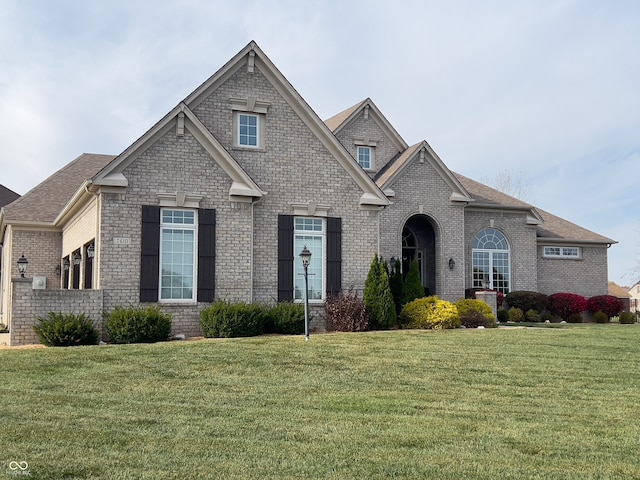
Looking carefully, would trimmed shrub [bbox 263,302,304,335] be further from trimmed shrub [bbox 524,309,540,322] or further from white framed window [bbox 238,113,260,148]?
trimmed shrub [bbox 524,309,540,322]

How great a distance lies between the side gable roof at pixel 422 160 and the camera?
25141mm

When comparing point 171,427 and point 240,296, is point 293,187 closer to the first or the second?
point 240,296

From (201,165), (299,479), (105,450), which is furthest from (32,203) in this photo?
(299,479)

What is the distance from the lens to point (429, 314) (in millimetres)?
19516

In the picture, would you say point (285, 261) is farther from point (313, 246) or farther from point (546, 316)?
point (546, 316)

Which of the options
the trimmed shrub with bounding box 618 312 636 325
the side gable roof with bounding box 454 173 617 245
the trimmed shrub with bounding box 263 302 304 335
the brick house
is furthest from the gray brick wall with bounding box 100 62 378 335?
the trimmed shrub with bounding box 618 312 636 325

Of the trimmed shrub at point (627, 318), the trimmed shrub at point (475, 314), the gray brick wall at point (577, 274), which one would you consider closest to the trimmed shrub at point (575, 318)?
the trimmed shrub at point (627, 318)

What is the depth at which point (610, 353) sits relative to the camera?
14195 millimetres

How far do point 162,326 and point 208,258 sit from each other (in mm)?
2388

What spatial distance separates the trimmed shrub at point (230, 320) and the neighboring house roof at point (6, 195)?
90.7 ft

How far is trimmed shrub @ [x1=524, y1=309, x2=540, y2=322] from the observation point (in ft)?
88.2

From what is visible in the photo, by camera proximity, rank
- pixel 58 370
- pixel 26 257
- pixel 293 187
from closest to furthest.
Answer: pixel 58 370
pixel 293 187
pixel 26 257

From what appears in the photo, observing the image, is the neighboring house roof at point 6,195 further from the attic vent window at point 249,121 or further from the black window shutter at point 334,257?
the black window shutter at point 334,257

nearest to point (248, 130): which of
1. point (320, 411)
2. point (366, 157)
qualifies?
point (366, 157)
